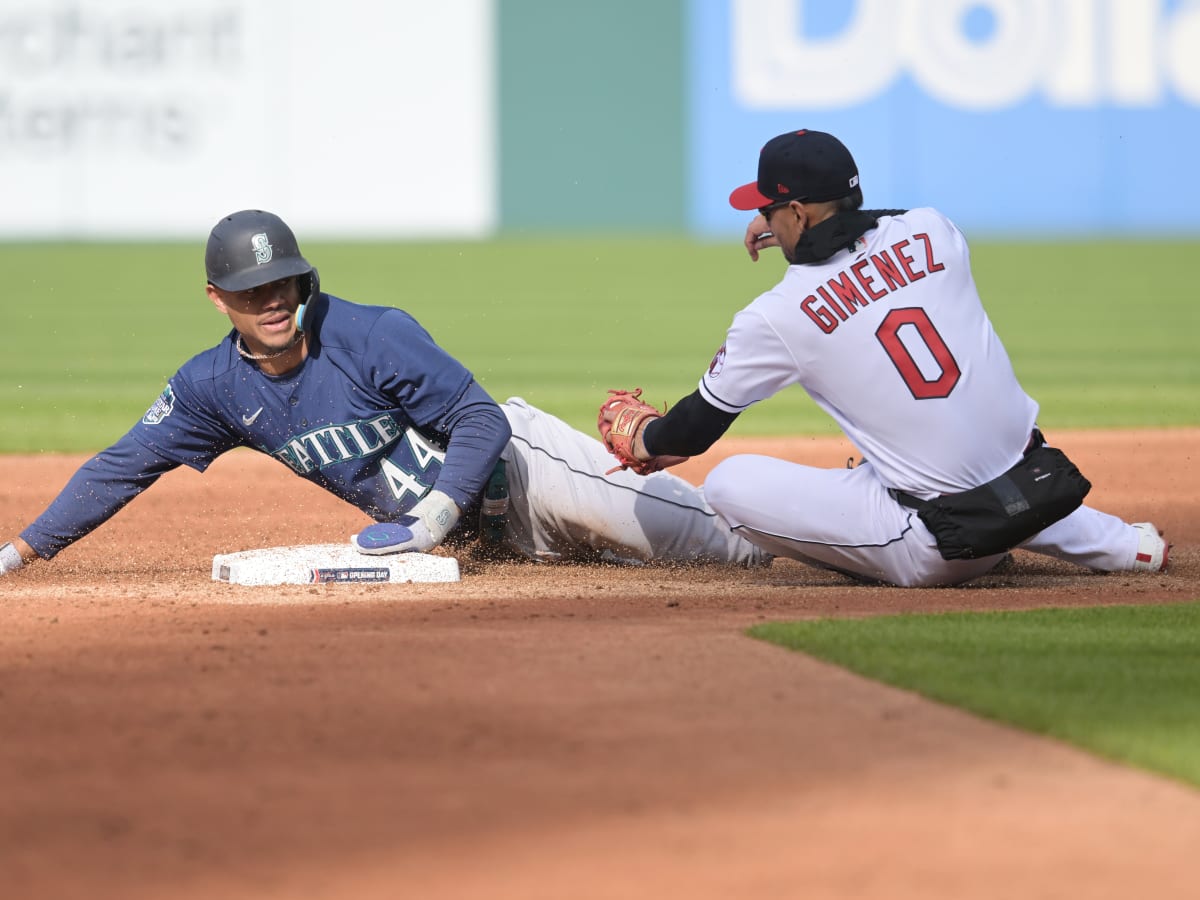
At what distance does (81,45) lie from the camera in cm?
2462

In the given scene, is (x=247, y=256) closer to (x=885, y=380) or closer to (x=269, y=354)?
(x=269, y=354)

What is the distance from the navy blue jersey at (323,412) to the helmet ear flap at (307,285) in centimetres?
4

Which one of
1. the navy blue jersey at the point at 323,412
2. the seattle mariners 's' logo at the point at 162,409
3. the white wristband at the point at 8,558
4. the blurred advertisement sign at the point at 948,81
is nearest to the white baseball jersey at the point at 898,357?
the navy blue jersey at the point at 323,412

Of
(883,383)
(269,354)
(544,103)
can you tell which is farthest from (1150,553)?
(544,103)

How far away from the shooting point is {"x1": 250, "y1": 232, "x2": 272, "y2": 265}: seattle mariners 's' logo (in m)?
5.07

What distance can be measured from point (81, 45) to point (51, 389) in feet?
47.3

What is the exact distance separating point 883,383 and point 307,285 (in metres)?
1.76

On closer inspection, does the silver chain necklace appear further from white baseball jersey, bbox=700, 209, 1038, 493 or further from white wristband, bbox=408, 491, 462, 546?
white baseball jersey, bbox=700, 209, 1038, 493

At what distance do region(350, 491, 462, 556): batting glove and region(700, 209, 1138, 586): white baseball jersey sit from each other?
0.90 m

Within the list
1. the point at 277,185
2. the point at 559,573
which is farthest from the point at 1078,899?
the point at 277,185

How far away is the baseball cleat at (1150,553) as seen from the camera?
5.42 meters

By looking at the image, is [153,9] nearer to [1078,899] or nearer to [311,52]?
[311,52]

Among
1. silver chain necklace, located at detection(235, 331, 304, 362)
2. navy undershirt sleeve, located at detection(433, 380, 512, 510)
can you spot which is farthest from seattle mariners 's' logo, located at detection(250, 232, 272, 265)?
navy undershirt sleeve, located at detection(433, 380, 512, 510)

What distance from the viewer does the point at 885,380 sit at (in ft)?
15.7
